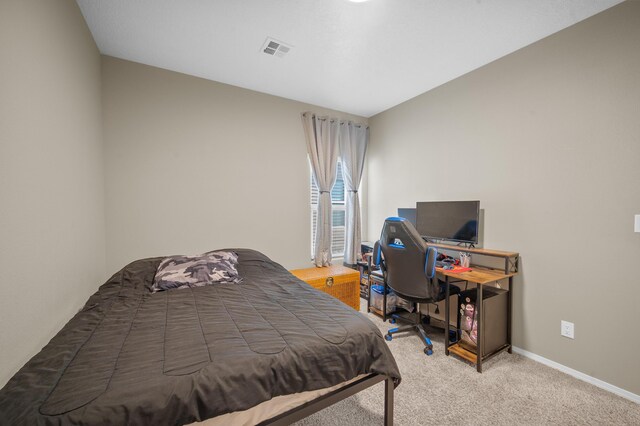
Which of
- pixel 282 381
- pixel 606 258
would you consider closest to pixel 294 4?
pixel 282 381

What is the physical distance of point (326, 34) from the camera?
209 cm

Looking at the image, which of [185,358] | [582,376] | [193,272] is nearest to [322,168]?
[193,272]

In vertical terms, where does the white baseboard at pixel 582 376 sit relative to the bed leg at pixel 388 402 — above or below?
below

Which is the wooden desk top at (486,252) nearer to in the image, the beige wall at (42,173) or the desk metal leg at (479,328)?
the desk metal leg at (479,328)

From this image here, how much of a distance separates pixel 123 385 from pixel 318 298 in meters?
1.09

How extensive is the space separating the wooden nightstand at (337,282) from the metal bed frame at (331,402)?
1.57 metres

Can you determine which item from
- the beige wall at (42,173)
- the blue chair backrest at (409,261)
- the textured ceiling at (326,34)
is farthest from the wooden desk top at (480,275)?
the beige wall at (42,173)

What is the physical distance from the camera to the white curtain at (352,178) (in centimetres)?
375

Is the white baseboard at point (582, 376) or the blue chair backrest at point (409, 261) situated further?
the blue chair backrest at point (409, 261)

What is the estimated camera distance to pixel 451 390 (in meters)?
1.85

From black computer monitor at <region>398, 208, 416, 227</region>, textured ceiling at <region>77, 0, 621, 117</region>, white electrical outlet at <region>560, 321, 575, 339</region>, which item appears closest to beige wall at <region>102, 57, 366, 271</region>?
textured ceiling at <region>77, 0, 621, 117</region>

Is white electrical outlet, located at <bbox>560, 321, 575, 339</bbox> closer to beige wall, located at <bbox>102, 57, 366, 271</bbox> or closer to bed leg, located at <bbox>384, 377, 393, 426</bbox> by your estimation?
bed leg, located at <bbox>384, 377, 393, 426</bbox>

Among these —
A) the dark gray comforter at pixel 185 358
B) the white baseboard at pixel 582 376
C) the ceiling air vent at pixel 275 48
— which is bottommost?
the white baseboard at pixel 582 376

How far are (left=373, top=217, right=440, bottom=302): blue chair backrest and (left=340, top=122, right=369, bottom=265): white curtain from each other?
1.21 m
